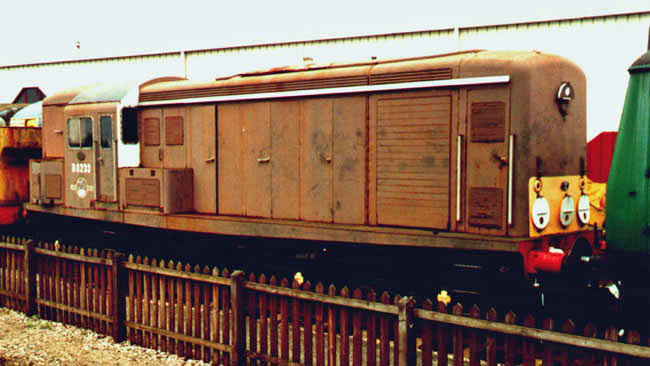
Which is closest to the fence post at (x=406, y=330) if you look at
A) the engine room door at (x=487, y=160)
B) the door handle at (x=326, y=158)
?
the engine room door at (x=487, y=160)

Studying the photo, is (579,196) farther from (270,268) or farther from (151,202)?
(151,202)

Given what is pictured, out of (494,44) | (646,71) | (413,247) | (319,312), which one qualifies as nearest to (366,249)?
(413,247)

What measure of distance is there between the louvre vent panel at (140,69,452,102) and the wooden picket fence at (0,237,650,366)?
2.57m

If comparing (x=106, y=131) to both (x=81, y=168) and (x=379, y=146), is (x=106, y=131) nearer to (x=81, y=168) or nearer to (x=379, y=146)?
(x=81, y=168)

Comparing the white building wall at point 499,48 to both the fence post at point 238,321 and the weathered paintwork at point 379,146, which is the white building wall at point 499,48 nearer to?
the weathered paintwork at point 379,146

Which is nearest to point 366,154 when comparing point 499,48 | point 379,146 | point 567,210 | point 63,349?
point 379,146

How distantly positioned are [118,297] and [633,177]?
5757mm

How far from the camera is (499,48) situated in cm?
1352

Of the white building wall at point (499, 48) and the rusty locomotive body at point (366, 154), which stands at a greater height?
the white building wall at point (499, 48)

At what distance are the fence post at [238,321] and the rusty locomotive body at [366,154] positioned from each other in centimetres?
189

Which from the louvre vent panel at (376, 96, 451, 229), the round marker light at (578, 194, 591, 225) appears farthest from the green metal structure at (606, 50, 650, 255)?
the louvre vent panel at (376, 96, 451, 229)

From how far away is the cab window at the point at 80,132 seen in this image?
11141 mm

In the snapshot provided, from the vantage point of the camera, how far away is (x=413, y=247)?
7.61 meters

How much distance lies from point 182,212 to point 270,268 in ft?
6.06
